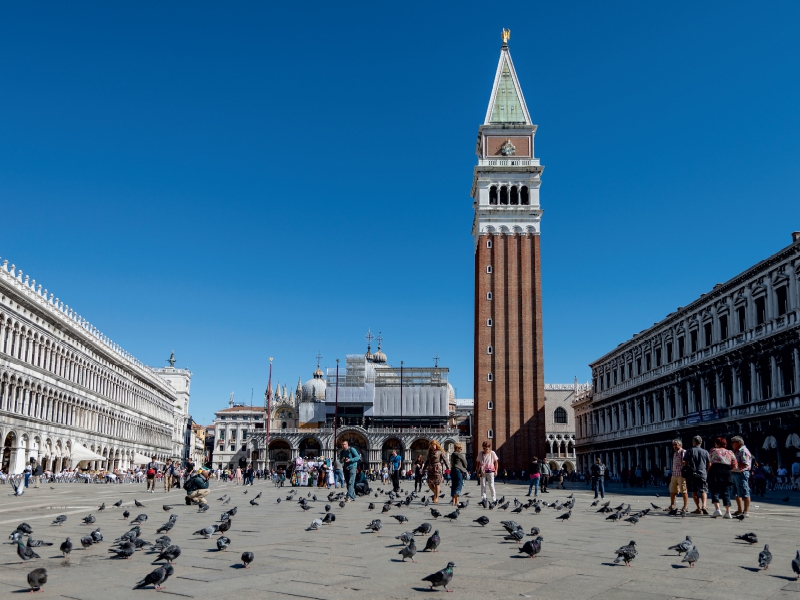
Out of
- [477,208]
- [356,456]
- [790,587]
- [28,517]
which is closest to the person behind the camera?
[790,587]

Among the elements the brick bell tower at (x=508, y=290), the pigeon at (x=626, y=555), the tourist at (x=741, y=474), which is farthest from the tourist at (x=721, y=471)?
the brick bell tower at (x=508, y=290)

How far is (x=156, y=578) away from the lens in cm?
656

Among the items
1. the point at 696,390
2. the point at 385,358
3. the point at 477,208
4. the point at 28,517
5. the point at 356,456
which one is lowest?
the point at 28,517

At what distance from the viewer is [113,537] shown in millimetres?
10766

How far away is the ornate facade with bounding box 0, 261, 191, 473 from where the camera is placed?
135ft

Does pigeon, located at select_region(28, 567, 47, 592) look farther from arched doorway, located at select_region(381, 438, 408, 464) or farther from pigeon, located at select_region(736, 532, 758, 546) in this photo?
arched doorway, located at select_region(381, 438, 408, 464)

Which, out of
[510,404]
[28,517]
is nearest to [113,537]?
[28,517]

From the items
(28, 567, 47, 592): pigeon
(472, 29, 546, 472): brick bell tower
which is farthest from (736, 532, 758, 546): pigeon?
(472, 29, 546, 472): brick bell tower

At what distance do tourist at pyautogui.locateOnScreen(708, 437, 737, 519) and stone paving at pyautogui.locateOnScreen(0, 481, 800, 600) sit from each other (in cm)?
152

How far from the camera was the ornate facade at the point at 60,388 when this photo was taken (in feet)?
135

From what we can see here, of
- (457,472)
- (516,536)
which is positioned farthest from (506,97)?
(516,536)

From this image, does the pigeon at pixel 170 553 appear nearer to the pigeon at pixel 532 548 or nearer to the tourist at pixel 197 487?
the pigeon at pixel 532 548

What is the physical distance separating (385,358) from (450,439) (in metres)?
32.6

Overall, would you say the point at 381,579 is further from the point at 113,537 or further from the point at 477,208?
the point at 477,208
